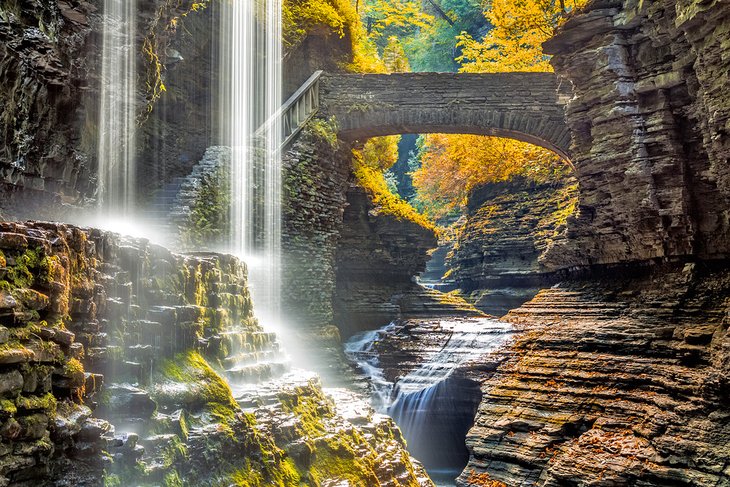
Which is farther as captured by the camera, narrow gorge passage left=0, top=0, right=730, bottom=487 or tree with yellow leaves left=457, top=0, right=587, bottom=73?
tree with yellow leaves left=457, top=0, right=587, bottom=73

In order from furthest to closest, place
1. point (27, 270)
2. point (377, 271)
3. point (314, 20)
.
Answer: point (377, 271), point (314, 20), point (27, 270)

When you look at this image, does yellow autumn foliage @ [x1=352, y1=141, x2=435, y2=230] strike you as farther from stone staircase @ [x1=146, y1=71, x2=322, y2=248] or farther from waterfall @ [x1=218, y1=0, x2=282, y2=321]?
waterfall @ [x1=218, y1=0, x2=282, y2=321]

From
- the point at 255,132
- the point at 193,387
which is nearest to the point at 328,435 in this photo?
the point at 193,387

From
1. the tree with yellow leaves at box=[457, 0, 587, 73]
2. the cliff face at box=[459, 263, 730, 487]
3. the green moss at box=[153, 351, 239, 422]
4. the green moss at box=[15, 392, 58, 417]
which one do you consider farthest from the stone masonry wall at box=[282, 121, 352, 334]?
the green moss at box=[15, 392, 58, 417]

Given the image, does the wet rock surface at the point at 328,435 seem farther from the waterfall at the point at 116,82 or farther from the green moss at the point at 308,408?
the waterfall at the point at 116,82

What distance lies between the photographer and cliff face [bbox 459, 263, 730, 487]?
22.7 ft

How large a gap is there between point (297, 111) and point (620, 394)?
1062 cm

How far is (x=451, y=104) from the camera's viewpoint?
15.7m

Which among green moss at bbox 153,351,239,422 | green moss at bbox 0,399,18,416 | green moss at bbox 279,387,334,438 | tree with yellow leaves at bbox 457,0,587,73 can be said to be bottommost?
green moss at bbox 279,387,334,438

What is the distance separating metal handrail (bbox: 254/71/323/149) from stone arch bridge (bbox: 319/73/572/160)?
0.23m

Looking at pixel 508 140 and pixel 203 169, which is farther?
pixel 508 140

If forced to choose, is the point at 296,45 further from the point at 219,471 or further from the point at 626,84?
the point at 219,471

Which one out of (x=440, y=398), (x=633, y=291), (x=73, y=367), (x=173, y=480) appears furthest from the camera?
(x=440, y=398)

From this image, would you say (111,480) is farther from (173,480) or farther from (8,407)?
(8,407)
